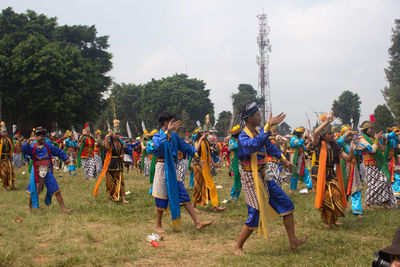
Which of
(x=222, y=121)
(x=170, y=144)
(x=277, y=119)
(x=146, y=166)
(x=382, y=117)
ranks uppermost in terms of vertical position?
(x=222, y=121)

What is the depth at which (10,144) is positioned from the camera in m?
12.5

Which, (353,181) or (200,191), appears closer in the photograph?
(353,181)

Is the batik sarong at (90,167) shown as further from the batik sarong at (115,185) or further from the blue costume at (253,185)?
the blue costume at (253,185)

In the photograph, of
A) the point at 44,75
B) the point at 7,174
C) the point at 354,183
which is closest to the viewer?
the point at 354,183

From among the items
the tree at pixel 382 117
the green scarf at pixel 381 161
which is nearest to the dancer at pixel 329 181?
the green scarf at pixel 381 161

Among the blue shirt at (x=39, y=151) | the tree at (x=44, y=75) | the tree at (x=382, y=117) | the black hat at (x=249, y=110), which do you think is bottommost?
the blue shirt at (x=39, y=151)

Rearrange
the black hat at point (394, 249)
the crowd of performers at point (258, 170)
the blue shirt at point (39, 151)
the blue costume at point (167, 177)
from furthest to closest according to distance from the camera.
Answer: the blue shirt at point (39, 151) < the blue costume at point (167, 177) < the crowd of performers at point (258, 170) < the black hat at point (394, 249)

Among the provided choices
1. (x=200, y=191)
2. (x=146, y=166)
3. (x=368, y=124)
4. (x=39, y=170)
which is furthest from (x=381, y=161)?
(x=146, y=166)

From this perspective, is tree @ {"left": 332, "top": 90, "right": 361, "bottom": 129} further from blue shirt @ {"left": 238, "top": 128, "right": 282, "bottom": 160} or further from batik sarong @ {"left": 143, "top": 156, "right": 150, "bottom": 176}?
blue shirt @ {"left": 238, "top": 128, "right": 282, "bottom": 160}

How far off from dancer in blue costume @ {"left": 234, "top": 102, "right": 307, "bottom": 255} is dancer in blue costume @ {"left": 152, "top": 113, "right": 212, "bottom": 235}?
4.81 ft

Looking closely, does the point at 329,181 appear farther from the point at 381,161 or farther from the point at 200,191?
the point at 200,191

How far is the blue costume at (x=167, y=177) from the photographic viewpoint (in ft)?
20.6

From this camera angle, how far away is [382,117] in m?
37.4

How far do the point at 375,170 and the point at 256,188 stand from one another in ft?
14.2
